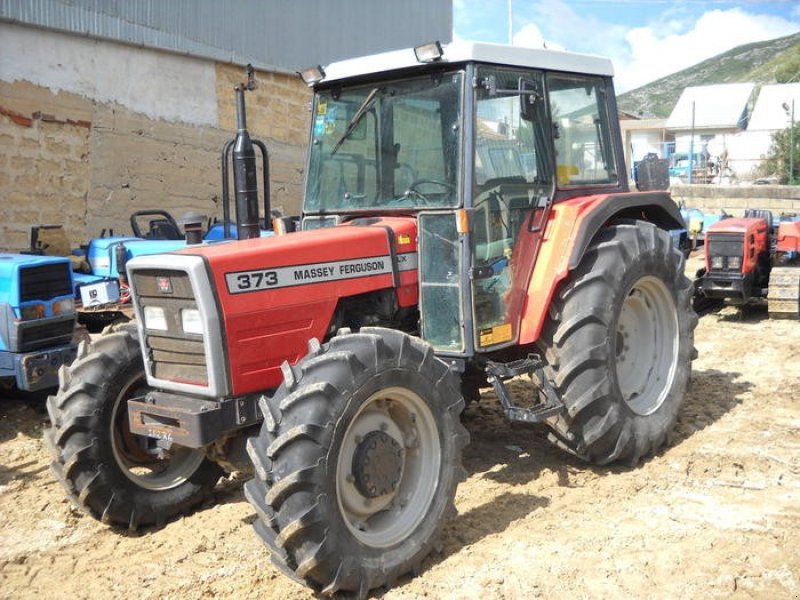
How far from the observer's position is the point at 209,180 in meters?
12.5

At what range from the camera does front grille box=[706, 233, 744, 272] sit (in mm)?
9070

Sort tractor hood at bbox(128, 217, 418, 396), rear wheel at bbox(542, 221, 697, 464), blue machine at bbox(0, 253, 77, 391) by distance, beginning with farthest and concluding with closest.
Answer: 1. blue machine at bbox(0, 253, 77, 391)
2. rear wheel at bbox(542, 221, 697, 464)
3. tractor hood at bbox(128, 217, 418, 396)

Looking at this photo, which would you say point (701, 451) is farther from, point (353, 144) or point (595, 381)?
point (353, 144)

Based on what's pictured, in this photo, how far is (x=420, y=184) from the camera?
14.9 ft

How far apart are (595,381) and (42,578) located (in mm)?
3001

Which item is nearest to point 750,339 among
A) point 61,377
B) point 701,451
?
point 701,451

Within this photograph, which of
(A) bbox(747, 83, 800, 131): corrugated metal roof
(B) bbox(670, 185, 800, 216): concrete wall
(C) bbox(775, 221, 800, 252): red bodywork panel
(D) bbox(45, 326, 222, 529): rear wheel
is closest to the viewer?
(D) bbox(45, 326, 222, 529): rear wheel

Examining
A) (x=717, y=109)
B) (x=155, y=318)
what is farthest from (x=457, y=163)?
(x=717, y=109)

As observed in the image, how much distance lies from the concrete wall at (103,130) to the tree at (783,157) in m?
13.8

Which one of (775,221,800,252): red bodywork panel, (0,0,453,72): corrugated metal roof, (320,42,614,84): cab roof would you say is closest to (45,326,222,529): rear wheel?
(320,42,614,84): cab roof

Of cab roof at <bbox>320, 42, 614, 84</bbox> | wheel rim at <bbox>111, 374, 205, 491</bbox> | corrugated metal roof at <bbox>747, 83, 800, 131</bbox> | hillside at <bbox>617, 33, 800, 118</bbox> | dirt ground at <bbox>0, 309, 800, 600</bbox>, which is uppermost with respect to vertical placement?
hillside at <bbox>617, 33, 800, 118</bbox>

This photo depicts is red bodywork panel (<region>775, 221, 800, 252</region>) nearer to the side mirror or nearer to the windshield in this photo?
the side mirror

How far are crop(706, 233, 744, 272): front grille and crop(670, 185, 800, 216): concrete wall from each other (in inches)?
268

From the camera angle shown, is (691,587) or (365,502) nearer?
(691,587)
